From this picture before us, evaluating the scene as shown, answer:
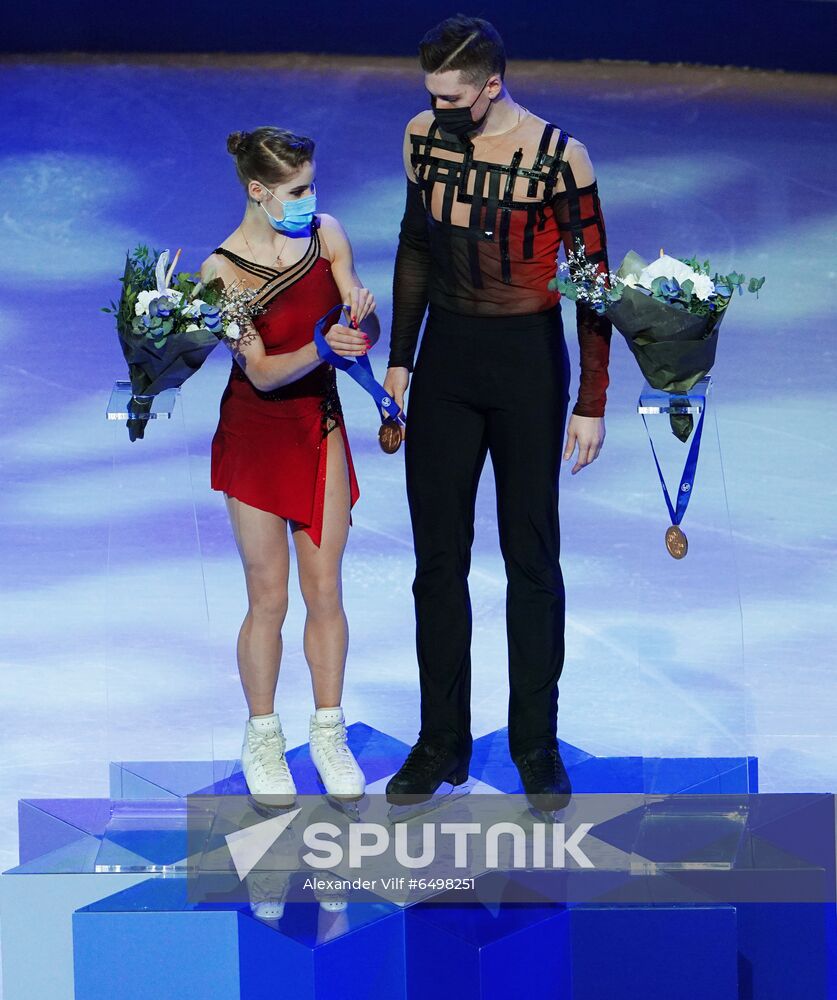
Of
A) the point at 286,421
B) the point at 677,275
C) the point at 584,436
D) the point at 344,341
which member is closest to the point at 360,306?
the point at 344,341

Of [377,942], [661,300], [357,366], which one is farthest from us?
[357,366]

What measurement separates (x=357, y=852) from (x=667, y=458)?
1204 mm

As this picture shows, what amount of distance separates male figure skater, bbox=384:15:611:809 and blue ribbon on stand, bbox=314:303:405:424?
68 mm

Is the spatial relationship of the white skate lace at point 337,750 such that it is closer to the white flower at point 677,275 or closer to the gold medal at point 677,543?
the gold medal at point 677,543

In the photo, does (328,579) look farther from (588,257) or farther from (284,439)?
(588,257)

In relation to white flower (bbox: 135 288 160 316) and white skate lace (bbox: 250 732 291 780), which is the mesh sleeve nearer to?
white flower (bbox: 135 288 160 316)

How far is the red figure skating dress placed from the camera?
4.03 m

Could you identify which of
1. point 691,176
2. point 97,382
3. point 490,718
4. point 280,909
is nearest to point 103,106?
point 97,382

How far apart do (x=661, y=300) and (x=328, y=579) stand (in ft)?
3.43

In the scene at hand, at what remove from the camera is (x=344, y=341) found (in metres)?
3.86

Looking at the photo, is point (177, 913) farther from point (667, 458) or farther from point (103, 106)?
point (103, 106)

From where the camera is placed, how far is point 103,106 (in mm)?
9578

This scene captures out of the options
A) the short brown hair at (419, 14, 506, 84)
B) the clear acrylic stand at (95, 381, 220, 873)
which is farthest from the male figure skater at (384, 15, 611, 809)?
the clear acrylic stand at (95, 381, 220, 873)

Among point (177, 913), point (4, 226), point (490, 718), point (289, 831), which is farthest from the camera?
point (4, 226)
